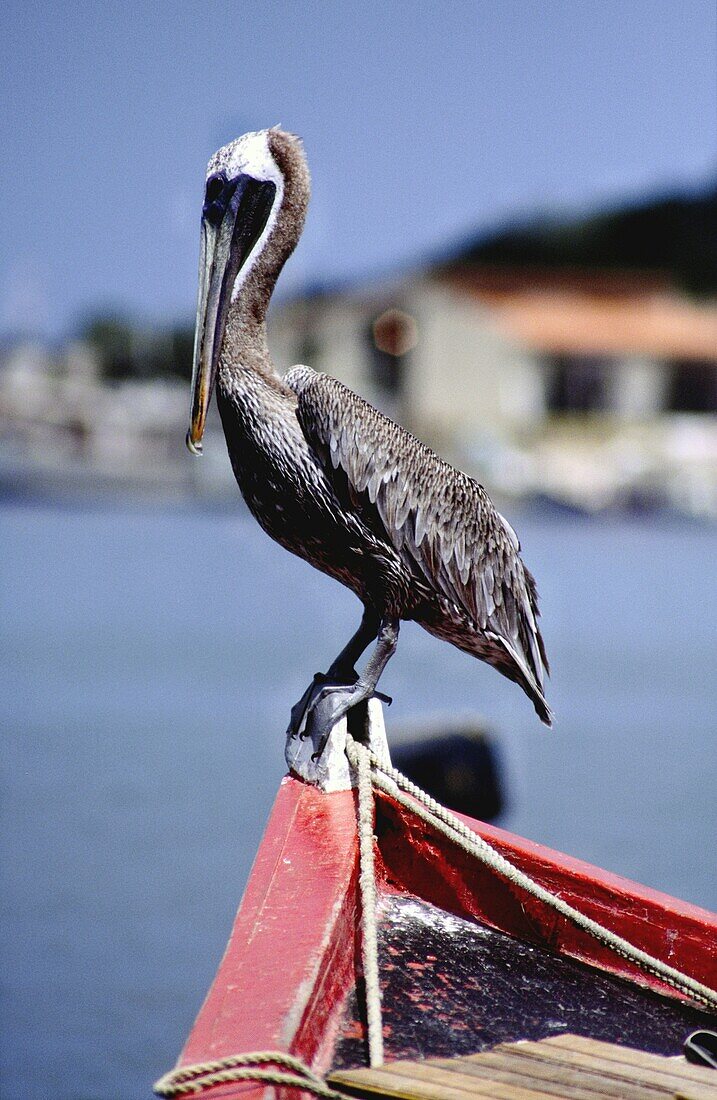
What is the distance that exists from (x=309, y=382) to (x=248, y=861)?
212 inches

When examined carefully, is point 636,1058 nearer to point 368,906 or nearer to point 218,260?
point 368,906

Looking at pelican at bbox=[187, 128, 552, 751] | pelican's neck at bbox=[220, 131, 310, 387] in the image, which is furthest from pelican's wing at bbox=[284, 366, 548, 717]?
pelican's neck at bbox=[220, 131, 310, 387]

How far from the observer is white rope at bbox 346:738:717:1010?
1902 mm

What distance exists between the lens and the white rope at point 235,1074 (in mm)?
1384

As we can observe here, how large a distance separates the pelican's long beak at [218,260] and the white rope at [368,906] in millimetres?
670

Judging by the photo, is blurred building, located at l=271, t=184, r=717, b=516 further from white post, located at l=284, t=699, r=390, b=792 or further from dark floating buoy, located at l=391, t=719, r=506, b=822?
white post, located at l=284, t=699, r=390, b=792

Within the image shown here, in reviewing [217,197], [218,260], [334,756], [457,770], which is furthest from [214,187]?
[457,770]

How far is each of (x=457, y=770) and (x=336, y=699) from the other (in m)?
3.57

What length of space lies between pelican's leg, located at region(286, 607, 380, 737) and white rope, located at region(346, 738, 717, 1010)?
0.13 metres

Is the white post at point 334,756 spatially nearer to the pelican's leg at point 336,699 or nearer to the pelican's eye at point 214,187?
the pelican's leg at point 336,699

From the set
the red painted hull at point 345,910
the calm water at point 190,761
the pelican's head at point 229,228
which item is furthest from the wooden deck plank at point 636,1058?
the calm water at point 190,761

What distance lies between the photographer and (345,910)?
1.87 meters

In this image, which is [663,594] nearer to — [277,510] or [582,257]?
[582,257]

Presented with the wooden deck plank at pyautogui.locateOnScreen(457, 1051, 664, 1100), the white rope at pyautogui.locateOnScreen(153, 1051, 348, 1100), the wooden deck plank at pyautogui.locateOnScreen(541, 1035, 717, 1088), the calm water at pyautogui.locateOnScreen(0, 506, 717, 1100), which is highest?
the white rope at pyautogui.locateOnScreen(153, 1051, 348, 1100)
